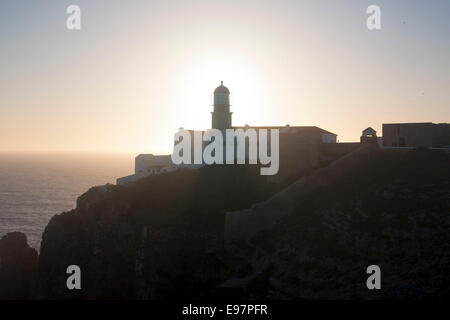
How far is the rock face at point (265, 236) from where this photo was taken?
1016 inches

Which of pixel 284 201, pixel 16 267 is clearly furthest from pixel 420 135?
pixel 16 267

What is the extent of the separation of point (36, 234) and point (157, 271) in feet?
157

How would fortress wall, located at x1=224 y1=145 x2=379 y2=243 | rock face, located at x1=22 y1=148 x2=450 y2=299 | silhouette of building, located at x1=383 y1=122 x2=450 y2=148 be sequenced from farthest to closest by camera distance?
silhouette of building, located at x1=383 y1=122 x2=450 y2=148 < fortress wall, located at x1=224 y1=145 x2=379 y2=243 < rock face, located at x1=22 y1=148 x2=450 y2=299

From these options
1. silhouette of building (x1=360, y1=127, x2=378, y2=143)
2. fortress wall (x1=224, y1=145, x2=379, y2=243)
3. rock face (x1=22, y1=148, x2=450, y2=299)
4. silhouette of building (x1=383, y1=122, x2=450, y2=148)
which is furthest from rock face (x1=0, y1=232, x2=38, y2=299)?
silhouette of building (x1=383, y1=122, x2=450, y2=148)

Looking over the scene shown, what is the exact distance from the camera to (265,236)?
107 feet

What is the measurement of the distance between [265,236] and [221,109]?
2011cm

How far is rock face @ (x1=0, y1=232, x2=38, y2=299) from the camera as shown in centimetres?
4359

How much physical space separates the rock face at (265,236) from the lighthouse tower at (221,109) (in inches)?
321

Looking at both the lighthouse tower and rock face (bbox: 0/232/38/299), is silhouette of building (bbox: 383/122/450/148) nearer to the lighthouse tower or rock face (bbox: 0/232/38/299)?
the lighthouse tower

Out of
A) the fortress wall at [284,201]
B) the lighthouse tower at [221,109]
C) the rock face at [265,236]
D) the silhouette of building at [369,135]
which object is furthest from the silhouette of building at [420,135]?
the lighthouse tower at [221,109]

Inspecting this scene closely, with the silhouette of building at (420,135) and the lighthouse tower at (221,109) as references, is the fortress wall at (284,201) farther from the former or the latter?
the lighthouse tower at (221,109)

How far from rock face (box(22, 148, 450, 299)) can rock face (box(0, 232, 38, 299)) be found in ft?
15.9
